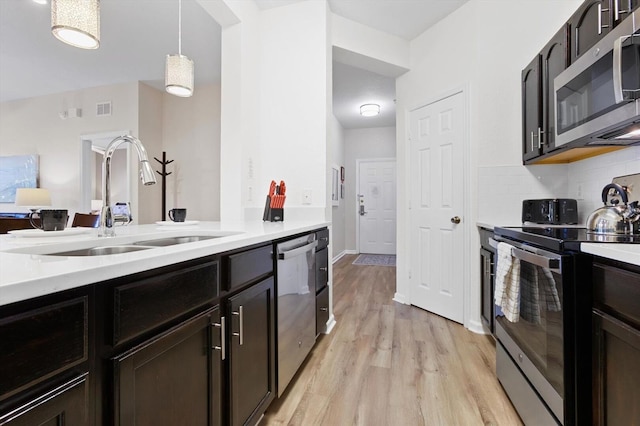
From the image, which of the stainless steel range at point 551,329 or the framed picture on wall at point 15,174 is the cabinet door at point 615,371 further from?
the framed picture on wall at point 15,174

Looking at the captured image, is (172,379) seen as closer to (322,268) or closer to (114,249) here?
(114,249)

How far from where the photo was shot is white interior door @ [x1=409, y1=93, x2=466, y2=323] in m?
2.72

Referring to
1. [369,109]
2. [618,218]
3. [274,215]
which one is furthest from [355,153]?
[618,218]

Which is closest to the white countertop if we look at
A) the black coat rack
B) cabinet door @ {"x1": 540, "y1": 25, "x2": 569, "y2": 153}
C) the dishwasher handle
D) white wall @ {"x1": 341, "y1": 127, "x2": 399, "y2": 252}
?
the dishwasher handle

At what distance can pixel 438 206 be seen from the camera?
292 centimetres

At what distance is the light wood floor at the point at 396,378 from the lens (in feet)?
4.84

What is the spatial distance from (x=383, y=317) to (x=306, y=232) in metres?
1.43

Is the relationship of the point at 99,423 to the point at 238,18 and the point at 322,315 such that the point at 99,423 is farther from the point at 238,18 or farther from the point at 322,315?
the point at 238,18

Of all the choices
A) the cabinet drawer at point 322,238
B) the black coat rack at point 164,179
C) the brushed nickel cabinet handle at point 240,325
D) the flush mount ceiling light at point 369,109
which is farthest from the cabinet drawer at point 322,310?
the flush mount ceiling light at point 369,109

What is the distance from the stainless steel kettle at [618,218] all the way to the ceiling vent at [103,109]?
5.62 metres

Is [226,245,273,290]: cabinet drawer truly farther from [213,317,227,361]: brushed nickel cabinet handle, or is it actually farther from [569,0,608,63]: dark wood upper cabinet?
[569,0,608,63]: dark wood upper cabinet

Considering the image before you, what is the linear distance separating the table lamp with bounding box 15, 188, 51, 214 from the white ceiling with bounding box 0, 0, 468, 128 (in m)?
1.54

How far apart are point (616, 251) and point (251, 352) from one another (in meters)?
1.23

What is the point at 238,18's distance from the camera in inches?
93.2
